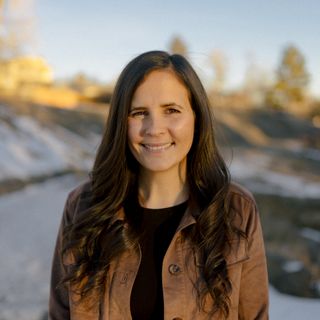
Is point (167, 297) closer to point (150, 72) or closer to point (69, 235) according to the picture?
point (69, 235)

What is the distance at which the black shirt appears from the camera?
1569 millimetres

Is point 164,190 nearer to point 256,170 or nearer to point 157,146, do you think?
point 157,146

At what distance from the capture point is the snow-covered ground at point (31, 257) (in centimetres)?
430

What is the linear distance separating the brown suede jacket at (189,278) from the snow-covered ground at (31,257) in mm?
2818

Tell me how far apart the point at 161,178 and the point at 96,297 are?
1.69ft

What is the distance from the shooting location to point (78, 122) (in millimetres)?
16500

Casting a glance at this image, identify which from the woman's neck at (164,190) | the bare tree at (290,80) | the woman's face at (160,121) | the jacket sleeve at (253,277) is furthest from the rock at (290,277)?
the bare tree at (290,80)

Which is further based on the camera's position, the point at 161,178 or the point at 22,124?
the point at 22,124

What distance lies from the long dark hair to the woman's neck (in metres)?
0.04

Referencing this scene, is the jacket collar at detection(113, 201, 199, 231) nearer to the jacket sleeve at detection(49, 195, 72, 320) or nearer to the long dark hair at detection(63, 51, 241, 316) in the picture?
the long dark hair at detection(63, 51, 241, 316)

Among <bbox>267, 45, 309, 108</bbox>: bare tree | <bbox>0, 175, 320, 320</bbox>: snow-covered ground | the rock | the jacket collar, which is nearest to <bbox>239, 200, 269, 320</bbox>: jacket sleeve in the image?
Result: the jacket collar

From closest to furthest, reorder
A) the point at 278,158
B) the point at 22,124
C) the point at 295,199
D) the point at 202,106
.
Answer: the point at 202,106
the point at 295,199
the point at 22,124
the point at 278,158

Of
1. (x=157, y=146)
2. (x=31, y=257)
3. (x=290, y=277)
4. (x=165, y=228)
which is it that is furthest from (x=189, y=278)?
(x=31, y=257)

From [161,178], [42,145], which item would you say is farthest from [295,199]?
[161,178]
